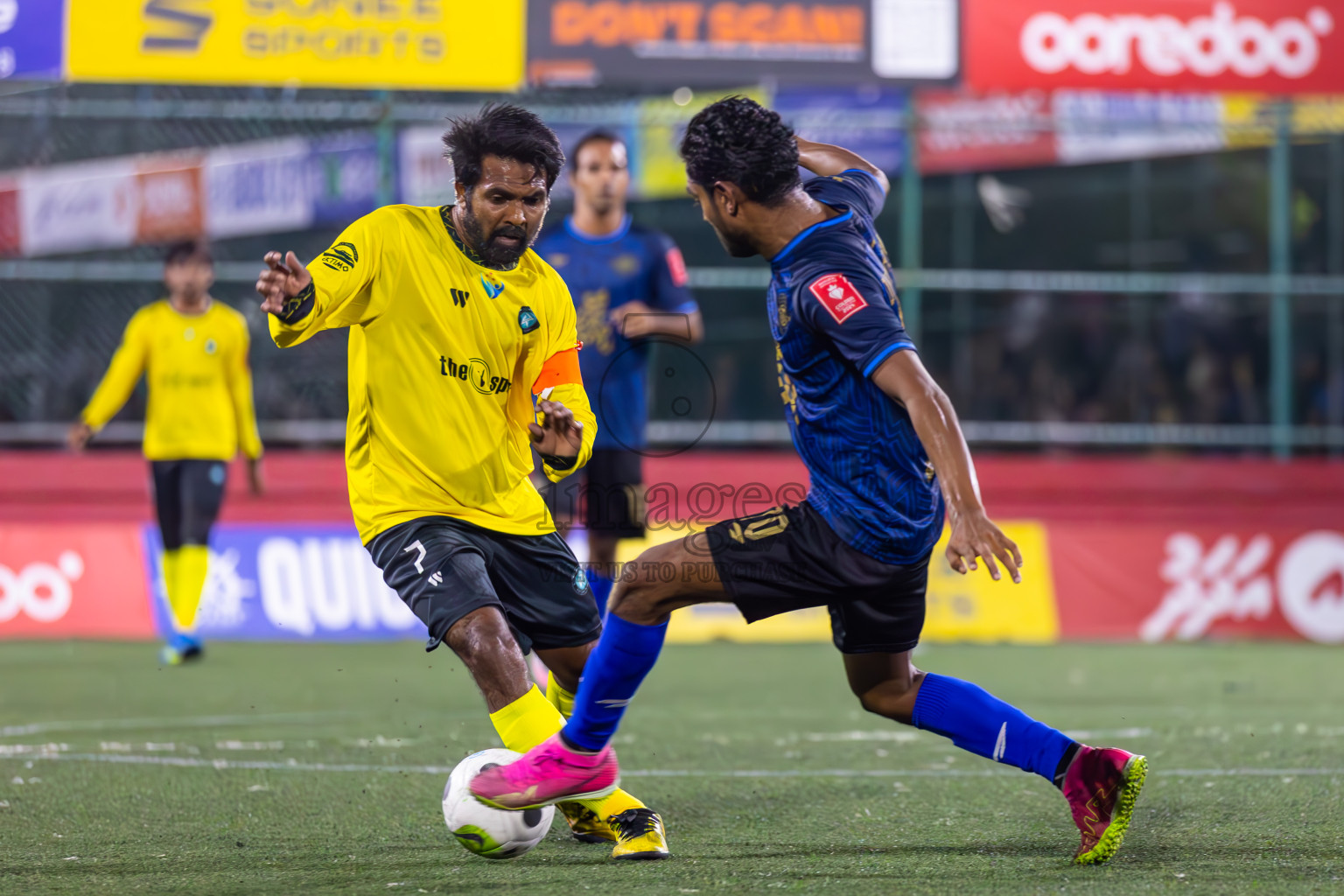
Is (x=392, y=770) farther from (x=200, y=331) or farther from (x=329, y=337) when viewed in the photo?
(x=329, y=337)

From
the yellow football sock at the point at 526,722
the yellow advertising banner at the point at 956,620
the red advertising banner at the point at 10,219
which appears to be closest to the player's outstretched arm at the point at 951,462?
the yellow football sock at the point at 526,722

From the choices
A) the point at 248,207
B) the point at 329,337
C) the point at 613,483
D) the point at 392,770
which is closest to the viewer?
the point at 392,770

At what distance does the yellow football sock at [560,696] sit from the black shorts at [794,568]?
35.4 inches

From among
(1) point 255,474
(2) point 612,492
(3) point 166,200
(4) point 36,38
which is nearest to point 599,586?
(2) point 612,492

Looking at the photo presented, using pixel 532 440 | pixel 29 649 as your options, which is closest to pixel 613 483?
pixel 532 440

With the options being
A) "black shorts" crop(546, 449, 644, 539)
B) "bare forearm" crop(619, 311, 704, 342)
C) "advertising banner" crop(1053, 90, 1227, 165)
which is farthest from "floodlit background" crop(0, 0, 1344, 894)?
"bare forearm" crop(619, 311, 704, 342)

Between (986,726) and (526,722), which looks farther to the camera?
(986,726)

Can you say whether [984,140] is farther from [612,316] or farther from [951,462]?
[951,462]

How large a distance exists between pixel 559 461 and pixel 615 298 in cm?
323

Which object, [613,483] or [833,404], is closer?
[833,404]

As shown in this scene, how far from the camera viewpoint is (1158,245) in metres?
22.3

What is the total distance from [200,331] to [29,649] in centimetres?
252

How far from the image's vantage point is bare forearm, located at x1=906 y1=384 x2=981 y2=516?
145 inches

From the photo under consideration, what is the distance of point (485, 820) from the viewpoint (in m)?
3.92
